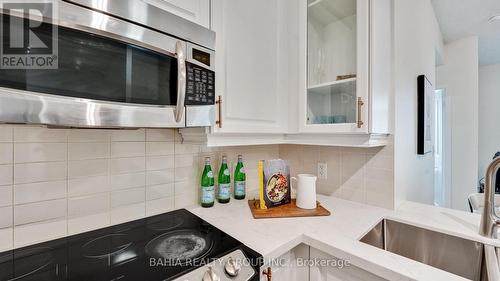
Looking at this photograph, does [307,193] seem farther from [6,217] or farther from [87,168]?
[6,217]

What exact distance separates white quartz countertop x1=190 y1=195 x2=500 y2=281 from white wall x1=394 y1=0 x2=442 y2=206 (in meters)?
0.18

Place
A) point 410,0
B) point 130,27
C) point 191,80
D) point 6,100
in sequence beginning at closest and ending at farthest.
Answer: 1. point 6,100
2. point 130,27
3. point 191,80
4. point 410,0

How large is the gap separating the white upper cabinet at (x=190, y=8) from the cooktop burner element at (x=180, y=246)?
841 millimetres

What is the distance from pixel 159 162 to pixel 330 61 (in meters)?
1.04

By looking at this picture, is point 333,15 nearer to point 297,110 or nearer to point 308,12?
point 308,12

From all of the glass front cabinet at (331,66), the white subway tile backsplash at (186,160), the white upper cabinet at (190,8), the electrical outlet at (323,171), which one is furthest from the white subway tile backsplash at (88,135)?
the electrical outlet at (323,171)

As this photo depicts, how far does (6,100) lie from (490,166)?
1.51 m

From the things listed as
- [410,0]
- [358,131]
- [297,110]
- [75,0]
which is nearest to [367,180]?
[358,131]

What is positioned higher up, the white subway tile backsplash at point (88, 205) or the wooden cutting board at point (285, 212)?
the white subway tile backsplash at point (88, 205)

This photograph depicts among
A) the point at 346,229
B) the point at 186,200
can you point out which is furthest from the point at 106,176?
the point at 346,229

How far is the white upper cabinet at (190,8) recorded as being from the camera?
31.2 inches

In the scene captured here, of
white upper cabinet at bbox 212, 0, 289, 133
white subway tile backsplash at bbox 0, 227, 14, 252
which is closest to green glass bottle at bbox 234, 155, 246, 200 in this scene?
white upper cabinet at bbox 212, 0, 289, 133

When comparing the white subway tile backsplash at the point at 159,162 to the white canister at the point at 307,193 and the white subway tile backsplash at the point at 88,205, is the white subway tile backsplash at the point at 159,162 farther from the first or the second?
the white canister at the point at 307,193

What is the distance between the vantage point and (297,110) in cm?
121
